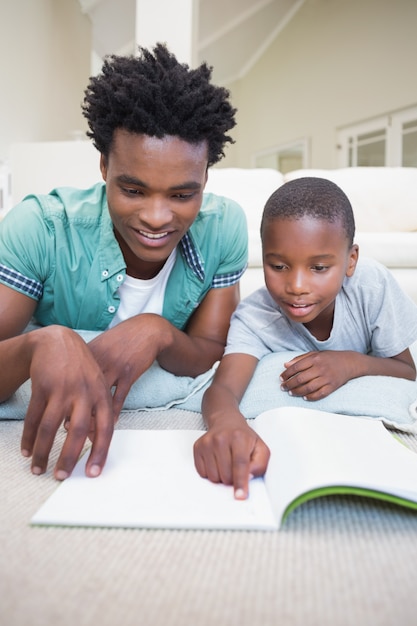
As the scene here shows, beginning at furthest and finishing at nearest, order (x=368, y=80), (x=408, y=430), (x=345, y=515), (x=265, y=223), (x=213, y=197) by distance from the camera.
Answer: (x=368, y=80), (x=213, y=197), (x=265, y=223), (x=408, y=430), (x=345, y=515)

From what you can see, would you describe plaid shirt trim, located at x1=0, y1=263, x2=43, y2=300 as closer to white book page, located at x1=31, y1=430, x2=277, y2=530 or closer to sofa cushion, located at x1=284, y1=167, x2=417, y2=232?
white book page, located at x1=31, y1=430, x2=277, y2=530

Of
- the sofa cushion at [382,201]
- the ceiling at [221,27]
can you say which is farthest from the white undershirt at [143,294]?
the ceiling at [221,27]

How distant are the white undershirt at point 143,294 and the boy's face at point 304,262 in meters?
0.23

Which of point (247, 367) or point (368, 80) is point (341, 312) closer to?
point (247, 367)

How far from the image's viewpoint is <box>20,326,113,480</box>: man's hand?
0.62 metres

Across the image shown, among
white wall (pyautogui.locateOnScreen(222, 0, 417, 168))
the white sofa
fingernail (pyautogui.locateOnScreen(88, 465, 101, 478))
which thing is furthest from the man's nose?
white wall (pyautogui.locateOnScreen(222, 0, 417, 168))

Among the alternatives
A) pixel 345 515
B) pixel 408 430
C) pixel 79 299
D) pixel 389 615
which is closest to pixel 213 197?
pixel 79 299

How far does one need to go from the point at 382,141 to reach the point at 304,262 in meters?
4.81

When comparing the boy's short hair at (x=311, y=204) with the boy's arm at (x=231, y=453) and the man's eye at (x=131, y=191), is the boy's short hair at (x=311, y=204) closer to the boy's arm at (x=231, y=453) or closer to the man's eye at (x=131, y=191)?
the man's eye at (x=131, y=191)

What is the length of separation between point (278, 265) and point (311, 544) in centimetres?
57

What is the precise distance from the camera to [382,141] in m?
5.22

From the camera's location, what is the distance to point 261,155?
762 cm

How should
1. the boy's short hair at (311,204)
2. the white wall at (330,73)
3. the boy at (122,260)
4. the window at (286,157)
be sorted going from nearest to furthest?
1. the boy at (122,260)
2. the boy's short hair at (311,204)
3. the white wall at (330,73)
4. the window at (286,157)

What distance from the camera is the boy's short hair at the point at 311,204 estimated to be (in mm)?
954
